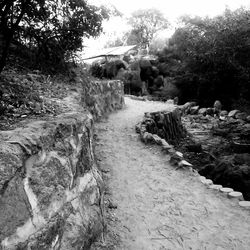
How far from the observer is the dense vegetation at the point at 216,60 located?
50.7ft

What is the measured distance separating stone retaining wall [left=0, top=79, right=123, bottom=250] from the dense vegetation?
14230mm

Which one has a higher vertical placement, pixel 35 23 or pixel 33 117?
pixel 35 23

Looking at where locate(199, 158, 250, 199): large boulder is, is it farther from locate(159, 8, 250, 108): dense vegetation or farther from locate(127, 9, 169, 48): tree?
locate(127, 9, 169, 48): tree

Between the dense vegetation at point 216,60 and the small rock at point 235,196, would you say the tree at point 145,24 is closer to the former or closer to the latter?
the dense vegetation at point 216,60

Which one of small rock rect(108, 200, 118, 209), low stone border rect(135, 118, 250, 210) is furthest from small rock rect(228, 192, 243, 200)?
small rock rect(108, 200, 118, 209)

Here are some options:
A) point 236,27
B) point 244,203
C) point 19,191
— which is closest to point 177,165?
point 244,203

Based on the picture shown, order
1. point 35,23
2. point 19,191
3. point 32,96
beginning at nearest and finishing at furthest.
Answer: point 19,191 < point 32,96 < point 35,23

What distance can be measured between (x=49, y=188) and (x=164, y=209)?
8.59 feet

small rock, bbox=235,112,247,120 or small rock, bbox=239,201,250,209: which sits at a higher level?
small rock, bbox=235,112,247,120

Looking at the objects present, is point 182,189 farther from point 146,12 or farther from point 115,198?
point 146,12

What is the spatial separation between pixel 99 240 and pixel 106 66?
1863cm

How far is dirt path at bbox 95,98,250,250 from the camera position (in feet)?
12.6

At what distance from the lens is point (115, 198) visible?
16.1ft

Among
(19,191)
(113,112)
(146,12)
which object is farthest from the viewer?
(146,12)
